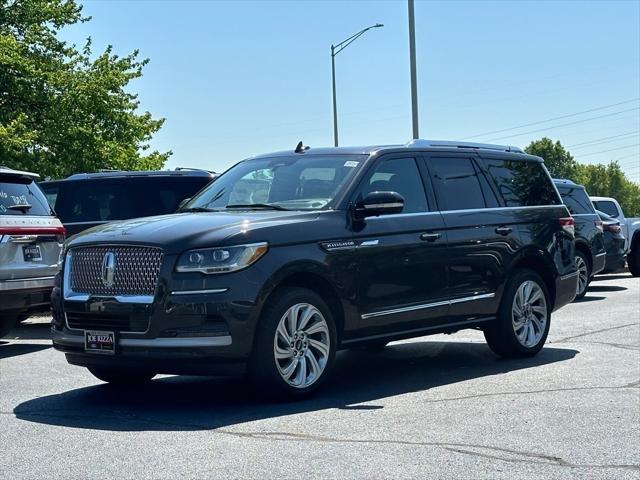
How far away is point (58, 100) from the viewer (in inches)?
1146

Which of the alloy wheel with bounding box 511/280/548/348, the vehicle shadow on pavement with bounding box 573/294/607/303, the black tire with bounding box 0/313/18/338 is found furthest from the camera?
the vehicle shadow on pavement with bounding box 573/294/607/303

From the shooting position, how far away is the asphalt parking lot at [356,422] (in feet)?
17.4

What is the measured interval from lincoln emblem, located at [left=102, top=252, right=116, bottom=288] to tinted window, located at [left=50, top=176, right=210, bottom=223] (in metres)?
5.87

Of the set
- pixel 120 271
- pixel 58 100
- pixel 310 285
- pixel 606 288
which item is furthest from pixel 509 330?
pixel 58 100

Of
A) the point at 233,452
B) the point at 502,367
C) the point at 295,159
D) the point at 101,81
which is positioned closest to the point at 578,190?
the point at 502,367

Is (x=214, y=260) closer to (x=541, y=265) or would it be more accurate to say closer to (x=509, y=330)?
(x=509, y=330)

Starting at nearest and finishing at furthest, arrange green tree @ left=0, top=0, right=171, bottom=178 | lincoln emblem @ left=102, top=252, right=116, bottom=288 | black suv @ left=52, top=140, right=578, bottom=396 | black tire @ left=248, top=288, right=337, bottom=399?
1. black suv @ left=52, top=140, right=578, bottom=396
2. black tire @ left=248, top=288, right=337, bottom=399
3. lincoln emblem @ left=102, top=252, right=116, bottom=288
4. green tree @ left=0, top=0, right=171, bottom=178

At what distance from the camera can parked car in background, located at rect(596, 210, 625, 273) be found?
18359 millimetres

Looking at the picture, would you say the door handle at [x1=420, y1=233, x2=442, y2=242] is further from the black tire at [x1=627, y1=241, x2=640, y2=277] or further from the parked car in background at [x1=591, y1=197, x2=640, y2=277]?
the black tire at [x1=627, y1=241, x2=640, y2=277]

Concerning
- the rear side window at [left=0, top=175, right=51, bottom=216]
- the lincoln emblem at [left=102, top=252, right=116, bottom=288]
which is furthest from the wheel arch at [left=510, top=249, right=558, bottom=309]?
the rear side window at [left=0, top=175, right=51, bottom=216]

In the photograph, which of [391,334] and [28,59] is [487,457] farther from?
[28,59]

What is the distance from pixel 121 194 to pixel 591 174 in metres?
132

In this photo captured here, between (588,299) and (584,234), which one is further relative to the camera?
(584,234)

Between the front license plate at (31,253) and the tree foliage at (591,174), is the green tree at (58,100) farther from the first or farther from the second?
the tree foliage at (591,174)
